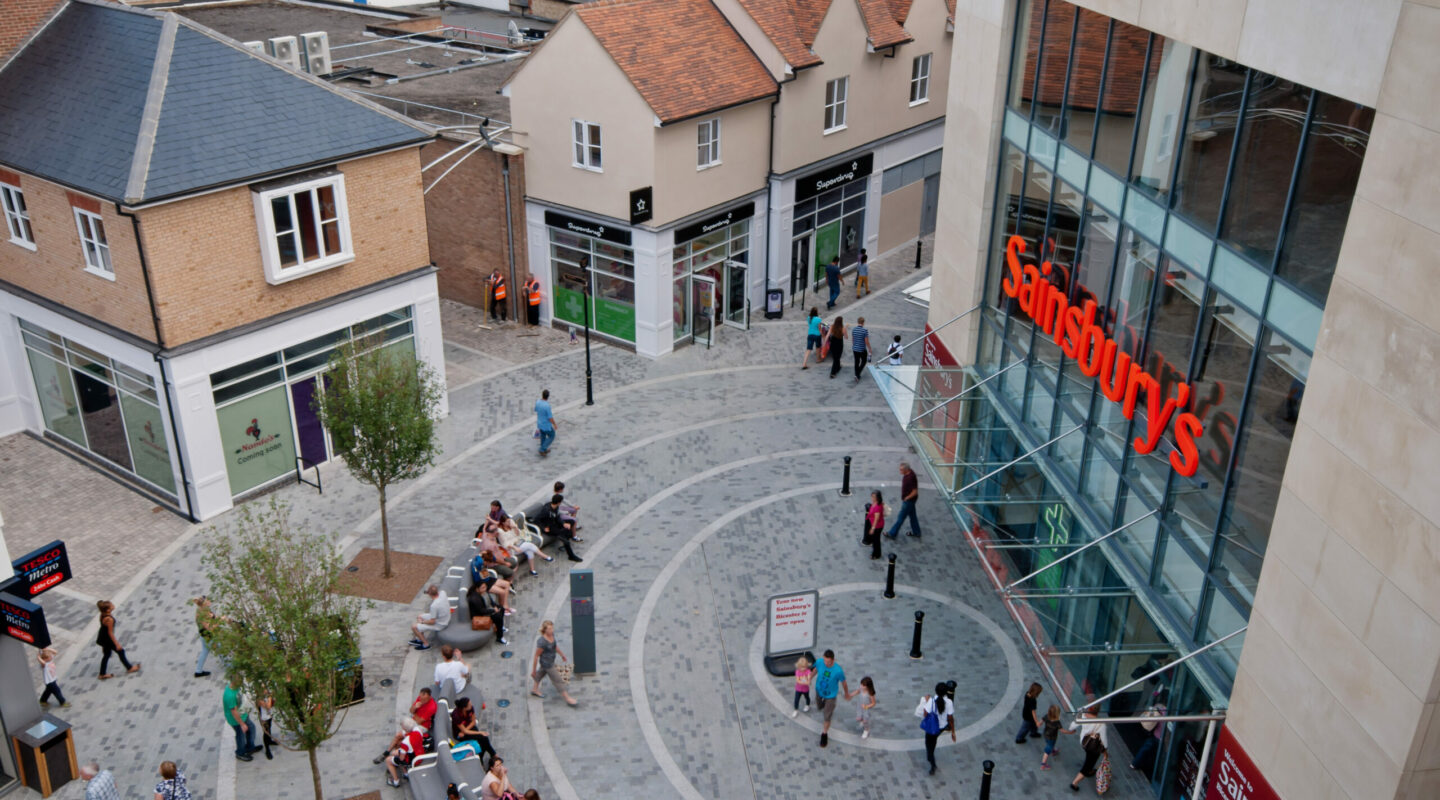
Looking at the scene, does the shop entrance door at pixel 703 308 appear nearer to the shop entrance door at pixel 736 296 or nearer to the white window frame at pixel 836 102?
the shop entrance door at pixel 736 296

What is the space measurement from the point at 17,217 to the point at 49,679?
31.5ft

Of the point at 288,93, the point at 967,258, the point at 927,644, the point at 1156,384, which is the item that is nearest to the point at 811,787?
the point at 927,644

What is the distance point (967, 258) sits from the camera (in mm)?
20812

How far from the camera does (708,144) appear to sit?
28.3 m

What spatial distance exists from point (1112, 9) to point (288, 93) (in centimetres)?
1482

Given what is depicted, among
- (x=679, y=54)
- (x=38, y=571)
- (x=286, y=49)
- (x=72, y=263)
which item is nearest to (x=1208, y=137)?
(x=38, y=571)

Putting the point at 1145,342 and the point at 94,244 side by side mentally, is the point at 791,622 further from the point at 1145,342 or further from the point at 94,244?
the point at 94,244

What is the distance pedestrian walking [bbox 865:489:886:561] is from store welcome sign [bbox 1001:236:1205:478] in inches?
171

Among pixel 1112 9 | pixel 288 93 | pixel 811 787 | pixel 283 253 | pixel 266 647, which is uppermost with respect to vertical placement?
pixel 1112 9

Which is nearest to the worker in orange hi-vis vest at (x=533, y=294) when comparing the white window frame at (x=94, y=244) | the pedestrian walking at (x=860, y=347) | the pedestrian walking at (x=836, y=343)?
the pedestrian walking at (x=836, y=343)

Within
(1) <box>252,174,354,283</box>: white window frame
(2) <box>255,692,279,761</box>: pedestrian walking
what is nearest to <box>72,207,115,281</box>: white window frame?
(1) <box>252,174,354,283</box>: white window frame

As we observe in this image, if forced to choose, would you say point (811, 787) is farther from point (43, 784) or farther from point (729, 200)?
point (729, 200)

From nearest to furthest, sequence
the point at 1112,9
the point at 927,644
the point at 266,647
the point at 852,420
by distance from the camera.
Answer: the point at 266,647
the point at 1112,9
the point at 927,644
the point at 852,420

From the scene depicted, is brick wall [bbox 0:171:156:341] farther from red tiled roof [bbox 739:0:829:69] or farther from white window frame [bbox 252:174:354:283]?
red tiled roof [bbox 739:0:829:69]
